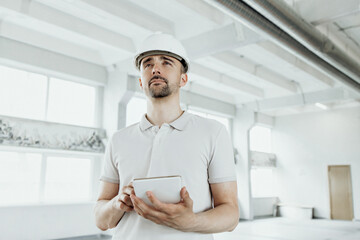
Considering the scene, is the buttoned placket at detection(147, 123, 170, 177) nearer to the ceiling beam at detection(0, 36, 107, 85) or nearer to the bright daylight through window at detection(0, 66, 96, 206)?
the bright daylight through window at detection(0, 66, 96, 206)

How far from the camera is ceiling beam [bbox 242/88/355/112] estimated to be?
1084 cm

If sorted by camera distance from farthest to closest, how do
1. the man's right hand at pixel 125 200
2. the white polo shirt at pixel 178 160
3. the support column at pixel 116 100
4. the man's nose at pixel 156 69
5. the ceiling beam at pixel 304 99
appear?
1. the ceiling beam at pixel 304 99
2. the support column at pixel 116 100
3. the man's nose at pixel 156 69
4. the white polo shirt at pixel 178 160
5. the man's right hand at pixel 125 200

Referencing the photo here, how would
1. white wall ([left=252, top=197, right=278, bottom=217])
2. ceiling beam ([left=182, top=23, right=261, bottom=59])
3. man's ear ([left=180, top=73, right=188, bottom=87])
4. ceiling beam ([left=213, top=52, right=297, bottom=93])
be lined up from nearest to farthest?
man's ear ([left=180, top=73, right=188, bottom=87]) < ceiling beam ([left=182, top=23, right=261, bottom=59]) < ceiling beam ([left=213, top=52, right=297, bottom=93]) < white wall ([left=252, top=197, right=278, bottom=217])

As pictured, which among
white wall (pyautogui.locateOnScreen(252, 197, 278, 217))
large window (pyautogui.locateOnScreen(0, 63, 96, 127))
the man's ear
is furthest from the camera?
white wall (pyautogui.locateOnScreen(252, 197, 278, 217))

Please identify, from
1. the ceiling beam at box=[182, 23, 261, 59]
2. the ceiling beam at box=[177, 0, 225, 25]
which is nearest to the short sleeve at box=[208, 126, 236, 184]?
the ceiling beam at box=[177, 0, 225, 25]

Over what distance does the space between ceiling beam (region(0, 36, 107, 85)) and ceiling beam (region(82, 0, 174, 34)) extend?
101 inches

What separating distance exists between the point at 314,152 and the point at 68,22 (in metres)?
11.3

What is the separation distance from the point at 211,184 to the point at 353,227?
37.3 feet

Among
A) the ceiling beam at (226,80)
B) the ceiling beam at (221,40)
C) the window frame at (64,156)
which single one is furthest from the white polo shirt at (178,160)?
the ceiling beam at (226,80)

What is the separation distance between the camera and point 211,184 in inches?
57.2

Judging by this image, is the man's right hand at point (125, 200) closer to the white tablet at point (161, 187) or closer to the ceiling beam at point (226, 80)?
the white tablet at point (161, 187)

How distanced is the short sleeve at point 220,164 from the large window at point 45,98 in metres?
6.92

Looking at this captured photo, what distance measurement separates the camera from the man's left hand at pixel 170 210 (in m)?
1.17

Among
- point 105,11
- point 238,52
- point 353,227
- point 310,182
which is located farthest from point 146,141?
point 310,182
